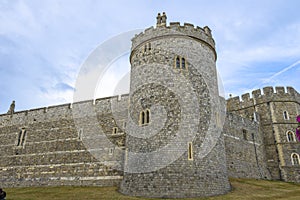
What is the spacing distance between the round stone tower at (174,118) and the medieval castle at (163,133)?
5 centimetres

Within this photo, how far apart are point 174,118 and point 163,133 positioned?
101 cm

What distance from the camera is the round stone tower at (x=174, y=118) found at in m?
11.9

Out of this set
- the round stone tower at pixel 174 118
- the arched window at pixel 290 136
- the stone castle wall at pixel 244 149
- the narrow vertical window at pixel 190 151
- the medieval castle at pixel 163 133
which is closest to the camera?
the round stone tower at pixel 174 118

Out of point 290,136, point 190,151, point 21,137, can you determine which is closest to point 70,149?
point 21,137

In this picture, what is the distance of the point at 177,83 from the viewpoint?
1371 cm

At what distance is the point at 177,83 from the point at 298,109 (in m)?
18.6

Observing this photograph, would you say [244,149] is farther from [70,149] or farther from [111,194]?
[70,149]

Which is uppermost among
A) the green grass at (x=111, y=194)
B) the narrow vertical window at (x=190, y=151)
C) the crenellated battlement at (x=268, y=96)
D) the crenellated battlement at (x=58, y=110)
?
the crenellated battlement at (x=268, y=96)

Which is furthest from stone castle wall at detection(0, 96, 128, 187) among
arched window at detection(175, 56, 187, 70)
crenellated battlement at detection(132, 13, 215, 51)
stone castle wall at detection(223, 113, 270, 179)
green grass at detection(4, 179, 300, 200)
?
stone castle wall at detection(223, 113, 270, 179)

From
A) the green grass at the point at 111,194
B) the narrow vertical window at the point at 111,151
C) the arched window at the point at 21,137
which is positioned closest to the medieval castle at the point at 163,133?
the narrow vertical window at the point at 111,151

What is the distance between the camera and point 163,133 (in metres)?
12.6

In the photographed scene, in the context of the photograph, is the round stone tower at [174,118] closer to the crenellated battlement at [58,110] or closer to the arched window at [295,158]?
the crenellated battlement at [58,110]

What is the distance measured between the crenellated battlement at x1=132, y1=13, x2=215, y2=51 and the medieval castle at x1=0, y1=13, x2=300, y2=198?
0.06 metres

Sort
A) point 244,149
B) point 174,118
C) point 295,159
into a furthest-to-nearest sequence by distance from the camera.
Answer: point 295,159 < point 244,149 < point 174,118
